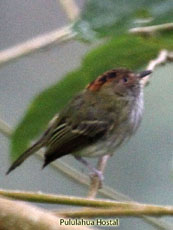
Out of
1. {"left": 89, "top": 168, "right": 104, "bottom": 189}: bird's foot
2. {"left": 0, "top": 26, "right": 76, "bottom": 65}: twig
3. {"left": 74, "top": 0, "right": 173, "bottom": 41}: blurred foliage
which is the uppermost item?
{"left": 74, "top": 0, "right": 173, "bottom": 41}: blurred foliage

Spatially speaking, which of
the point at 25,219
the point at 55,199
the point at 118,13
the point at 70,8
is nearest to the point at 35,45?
the point at 70,8

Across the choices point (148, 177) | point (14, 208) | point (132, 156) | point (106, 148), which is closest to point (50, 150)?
point (106, 148)

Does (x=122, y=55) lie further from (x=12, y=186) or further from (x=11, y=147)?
(x=12, y=186)

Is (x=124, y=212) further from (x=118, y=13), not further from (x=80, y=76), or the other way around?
(x=80, y=76)

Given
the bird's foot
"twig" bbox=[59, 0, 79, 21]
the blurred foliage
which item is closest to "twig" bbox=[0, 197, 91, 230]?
the blurred foliage

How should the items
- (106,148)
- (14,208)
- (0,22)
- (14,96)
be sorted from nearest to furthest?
1. (14,208)
2. (106,148)
3. (14,96)
4. (0,22)

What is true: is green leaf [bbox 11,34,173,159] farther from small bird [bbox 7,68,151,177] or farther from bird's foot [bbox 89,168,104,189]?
small bird [bbox 7,68,151,177]
